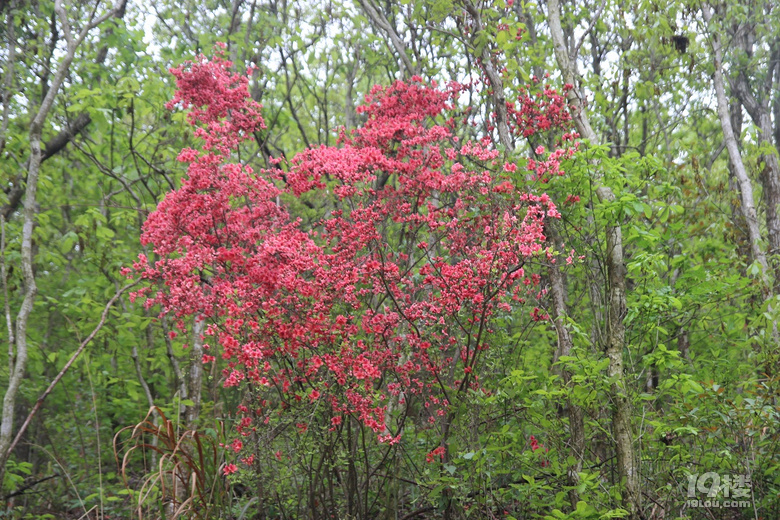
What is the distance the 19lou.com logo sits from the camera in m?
3.87

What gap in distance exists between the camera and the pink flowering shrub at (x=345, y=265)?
410 cm

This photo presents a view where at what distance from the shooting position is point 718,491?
3.85 meters

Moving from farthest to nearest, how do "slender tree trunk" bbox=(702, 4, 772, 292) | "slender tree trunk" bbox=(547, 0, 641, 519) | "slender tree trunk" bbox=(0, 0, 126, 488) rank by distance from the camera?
"slender tree trunk" bbox=(702, 4, 772, 292) → "slender tree trunk" bbox=(0, 0, 126, 488) → "slender tree trunk" bbox=(547, 0, 641, 519)

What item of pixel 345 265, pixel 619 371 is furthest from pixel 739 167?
pixel 345 265

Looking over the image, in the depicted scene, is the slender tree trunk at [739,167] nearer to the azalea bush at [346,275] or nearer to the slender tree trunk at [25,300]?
the azalea bush at [346,275]

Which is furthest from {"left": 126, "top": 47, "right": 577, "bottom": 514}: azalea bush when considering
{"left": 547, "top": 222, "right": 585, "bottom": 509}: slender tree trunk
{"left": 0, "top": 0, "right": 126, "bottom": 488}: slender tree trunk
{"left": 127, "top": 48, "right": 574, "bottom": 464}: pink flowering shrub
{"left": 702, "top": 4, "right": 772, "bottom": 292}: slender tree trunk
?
{"left": 702, "top": 4, "right": 772, "bottom": 292}: slender tree trunk

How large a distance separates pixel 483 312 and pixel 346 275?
3.13 ft

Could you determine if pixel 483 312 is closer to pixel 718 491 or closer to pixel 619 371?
pixel 619 371

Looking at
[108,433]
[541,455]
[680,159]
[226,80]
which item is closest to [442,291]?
[541,455]

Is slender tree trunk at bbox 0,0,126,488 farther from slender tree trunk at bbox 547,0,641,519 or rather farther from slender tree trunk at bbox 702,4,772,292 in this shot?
slender tree trunk at bbox 702,4,772,292

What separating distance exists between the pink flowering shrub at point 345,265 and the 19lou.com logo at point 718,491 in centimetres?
149

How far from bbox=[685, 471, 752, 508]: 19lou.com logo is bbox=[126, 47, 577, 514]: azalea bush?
3.49ft

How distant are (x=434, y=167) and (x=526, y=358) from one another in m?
2.06

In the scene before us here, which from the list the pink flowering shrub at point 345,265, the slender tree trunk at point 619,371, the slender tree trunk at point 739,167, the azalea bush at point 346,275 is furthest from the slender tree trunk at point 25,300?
the slender tree trunk at point 739,167
